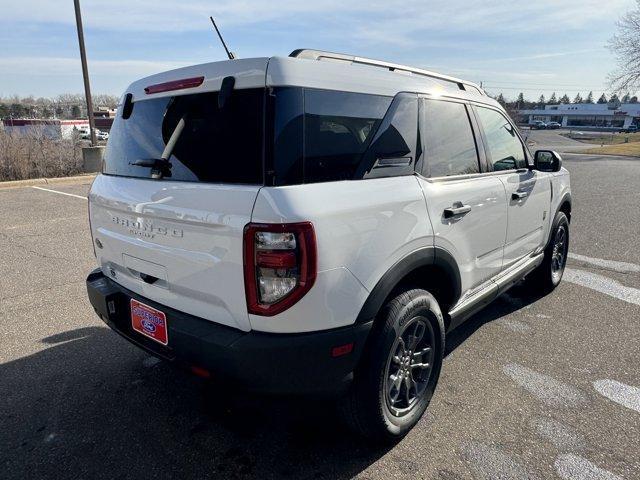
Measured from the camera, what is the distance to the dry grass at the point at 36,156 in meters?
12.3

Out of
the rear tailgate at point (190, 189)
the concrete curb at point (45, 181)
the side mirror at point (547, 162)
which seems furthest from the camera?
the concrete curb at point (45, 181)

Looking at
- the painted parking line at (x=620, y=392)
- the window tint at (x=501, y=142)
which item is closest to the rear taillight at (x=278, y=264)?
the window tint at (x=501, y=142)

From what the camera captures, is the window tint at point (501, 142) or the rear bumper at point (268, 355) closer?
the rear bumper at point (268, 355)

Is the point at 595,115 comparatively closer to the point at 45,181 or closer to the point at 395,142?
the point at 45,181

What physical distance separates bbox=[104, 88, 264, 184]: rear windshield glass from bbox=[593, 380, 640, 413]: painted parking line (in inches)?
106

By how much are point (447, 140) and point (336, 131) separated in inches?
41.0

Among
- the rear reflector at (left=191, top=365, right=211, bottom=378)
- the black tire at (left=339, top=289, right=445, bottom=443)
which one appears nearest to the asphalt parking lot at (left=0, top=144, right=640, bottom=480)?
the black tire at (left=339, top=289, right=445, bottom=443)

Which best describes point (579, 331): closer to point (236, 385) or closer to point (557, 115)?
point (236, 385)

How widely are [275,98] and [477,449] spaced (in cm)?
209

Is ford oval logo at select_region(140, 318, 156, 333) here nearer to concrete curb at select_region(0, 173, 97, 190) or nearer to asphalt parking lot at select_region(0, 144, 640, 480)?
asphalt parking lot at select_region(0, 144, 640, 480)

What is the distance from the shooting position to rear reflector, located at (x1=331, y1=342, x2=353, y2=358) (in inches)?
79.2

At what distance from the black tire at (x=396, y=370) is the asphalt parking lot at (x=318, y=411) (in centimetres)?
16

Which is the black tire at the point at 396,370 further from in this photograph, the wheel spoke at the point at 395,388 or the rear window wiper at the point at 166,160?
the rear window wiper at the point at 166,160

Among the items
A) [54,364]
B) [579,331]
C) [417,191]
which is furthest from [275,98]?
[579,331]
